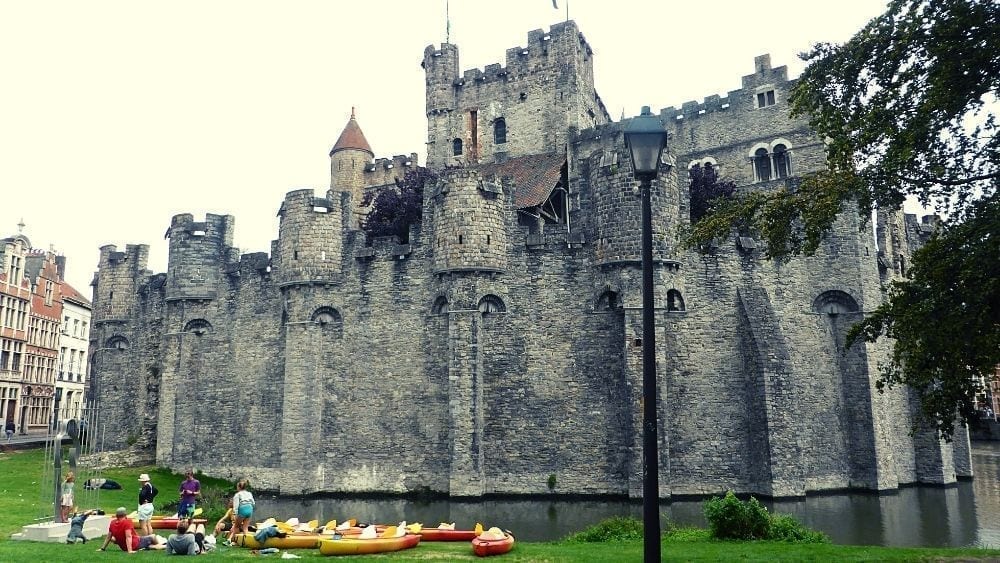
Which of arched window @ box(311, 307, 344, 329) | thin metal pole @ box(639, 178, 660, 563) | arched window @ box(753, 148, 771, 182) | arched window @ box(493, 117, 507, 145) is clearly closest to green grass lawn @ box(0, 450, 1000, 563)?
thin metal pole @ box(639, 178, 660, 563)

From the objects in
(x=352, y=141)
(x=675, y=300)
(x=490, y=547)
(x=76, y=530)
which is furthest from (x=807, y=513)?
(x=352, y=141)

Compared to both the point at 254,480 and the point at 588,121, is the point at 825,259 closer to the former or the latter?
the point at 588,121

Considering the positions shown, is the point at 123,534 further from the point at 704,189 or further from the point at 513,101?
the point at 513,101

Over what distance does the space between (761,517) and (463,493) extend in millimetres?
10660

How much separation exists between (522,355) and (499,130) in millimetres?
19002

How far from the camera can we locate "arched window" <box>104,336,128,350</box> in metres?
33.7

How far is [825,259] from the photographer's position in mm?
24953

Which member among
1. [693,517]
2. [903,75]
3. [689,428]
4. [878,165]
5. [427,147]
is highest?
[427,147]

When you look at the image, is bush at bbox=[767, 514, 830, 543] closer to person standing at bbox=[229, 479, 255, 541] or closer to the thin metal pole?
the thin metal pole

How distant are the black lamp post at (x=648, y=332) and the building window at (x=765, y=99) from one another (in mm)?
31119

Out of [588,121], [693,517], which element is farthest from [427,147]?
[693,517]

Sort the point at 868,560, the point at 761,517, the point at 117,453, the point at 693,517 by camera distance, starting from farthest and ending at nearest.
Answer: the point at 117,453 < the point at 693,517 < the point at 761,517 < the point at 868,560

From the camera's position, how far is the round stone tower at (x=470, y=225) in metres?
24.0

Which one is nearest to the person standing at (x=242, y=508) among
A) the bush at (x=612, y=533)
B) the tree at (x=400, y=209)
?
the bush at (x=612, y=533)
